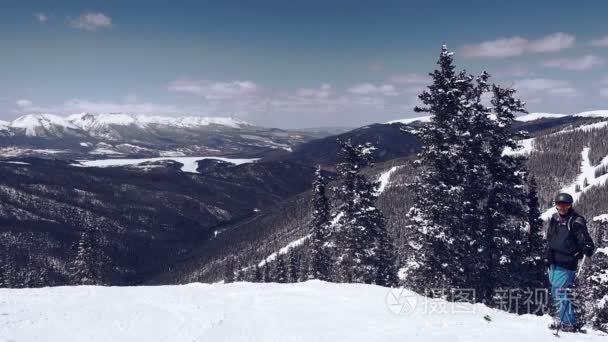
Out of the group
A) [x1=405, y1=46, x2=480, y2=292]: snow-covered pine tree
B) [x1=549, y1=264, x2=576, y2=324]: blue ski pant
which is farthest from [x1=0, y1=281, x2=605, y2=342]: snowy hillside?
[x1=405, y1=46, x2=480, y2=292]: snow-covered pine tree

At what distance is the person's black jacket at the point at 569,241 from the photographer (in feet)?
33.0

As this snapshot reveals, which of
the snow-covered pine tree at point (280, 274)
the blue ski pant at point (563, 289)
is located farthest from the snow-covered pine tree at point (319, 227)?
the blue ski pant at point (563, 289)

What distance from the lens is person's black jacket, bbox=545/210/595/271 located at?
10.1 metres

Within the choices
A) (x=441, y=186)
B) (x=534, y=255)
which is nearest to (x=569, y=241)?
(x=441, y=186)

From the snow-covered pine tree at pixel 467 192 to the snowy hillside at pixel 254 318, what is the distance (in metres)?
6.96

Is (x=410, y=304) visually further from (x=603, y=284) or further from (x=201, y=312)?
(x=603, y=284)

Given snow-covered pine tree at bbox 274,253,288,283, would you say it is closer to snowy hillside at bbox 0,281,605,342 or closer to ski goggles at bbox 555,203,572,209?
snowy hillside at bbox 0,281,605,342

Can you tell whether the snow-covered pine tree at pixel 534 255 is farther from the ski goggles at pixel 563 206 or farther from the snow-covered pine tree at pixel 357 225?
the ski goggles at pixel 563 206

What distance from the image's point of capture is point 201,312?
573 inches

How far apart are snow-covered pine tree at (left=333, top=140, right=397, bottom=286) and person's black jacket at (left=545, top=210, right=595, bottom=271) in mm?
21795

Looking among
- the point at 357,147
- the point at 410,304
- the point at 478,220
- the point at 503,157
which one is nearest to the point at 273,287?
the point at 410,304

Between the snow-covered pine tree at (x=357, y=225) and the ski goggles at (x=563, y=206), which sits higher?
the ski goggles at (x=563, y=206)

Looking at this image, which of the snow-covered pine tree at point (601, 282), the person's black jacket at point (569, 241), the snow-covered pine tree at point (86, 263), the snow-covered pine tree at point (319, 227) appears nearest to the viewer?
the person's black jacket at point (569, 241)

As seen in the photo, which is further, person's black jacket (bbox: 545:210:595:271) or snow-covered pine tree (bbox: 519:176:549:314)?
snow-covered pine tree (bbox: 519:176:549:314)
